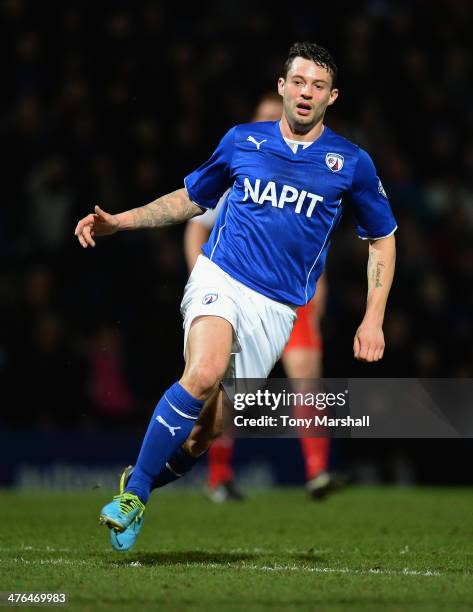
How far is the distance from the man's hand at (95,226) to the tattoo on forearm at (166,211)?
186 millimetres

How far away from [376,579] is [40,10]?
30.6 ft

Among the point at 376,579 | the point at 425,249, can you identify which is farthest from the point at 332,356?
the point at 376,579

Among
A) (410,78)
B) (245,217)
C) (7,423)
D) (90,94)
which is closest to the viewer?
(245,217)

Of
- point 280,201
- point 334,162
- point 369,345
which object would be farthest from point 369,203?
point 369,345

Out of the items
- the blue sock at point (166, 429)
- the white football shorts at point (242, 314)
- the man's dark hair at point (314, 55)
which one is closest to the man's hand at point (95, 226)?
the white football shorts at point (242, 314)

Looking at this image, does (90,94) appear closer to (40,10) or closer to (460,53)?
(40,10)

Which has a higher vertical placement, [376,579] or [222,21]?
[222,21]

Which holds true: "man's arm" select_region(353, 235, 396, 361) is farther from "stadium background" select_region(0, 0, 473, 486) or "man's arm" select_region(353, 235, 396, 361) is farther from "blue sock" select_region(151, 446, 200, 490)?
"stadium background" select_region(0, 0, 473, 486)

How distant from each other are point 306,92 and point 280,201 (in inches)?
20.3

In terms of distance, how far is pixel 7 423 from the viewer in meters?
10.5

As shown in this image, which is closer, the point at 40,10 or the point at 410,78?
the point at 40,10

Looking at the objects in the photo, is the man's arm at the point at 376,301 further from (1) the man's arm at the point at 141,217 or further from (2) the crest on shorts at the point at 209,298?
(1) the man's arm at the point at 141,217

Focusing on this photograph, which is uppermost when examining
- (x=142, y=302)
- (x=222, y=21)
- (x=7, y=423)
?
(x=222, y=21)

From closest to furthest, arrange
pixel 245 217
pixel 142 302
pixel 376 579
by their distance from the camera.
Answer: pixel 376 579, pixel 245 217, pixel 142 302
